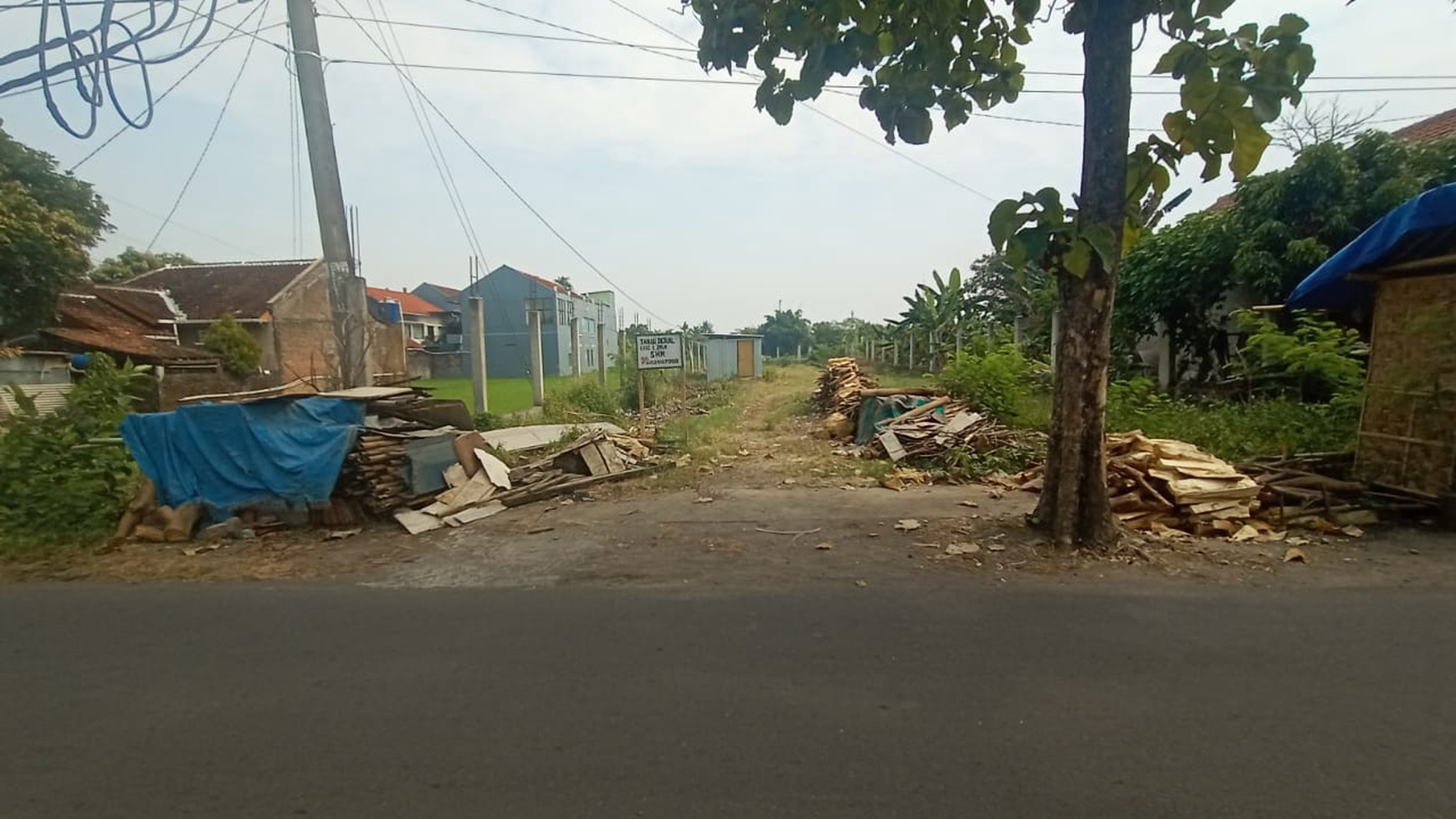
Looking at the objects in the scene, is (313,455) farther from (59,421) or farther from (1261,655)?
(1261,655)

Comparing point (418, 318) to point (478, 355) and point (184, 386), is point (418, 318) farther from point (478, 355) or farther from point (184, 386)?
point (478, 355)

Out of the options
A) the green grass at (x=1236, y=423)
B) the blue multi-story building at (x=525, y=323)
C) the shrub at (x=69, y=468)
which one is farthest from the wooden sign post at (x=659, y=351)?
the blue multi-story building at (x=525, y=323)

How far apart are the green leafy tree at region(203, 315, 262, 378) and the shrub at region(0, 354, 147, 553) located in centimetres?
1987

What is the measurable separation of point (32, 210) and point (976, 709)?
23708mm

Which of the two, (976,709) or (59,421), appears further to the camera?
(59,421)

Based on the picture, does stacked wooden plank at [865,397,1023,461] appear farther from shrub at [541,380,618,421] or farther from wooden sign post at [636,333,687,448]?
shrub at [541,380,618,421]

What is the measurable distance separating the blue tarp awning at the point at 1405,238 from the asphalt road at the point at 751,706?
3808 mm

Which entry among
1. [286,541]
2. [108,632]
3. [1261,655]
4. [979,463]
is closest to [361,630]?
[108,632]

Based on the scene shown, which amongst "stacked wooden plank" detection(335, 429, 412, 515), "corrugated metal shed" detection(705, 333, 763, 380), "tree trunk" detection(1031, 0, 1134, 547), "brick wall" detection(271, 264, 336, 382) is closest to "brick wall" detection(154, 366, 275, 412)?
"brick wall" detection(271, 264, 336, 382)

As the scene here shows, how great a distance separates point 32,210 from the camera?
56.0ft

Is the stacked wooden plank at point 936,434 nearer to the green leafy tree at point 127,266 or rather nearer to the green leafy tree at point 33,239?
the green leafy tree at point 33,239

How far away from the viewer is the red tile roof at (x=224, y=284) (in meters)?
30.2

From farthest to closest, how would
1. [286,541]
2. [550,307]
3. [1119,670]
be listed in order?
1. [550,307]
2. [286,541]
3. [1119,670]

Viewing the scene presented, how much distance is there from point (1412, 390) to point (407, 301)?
55.0 meters
